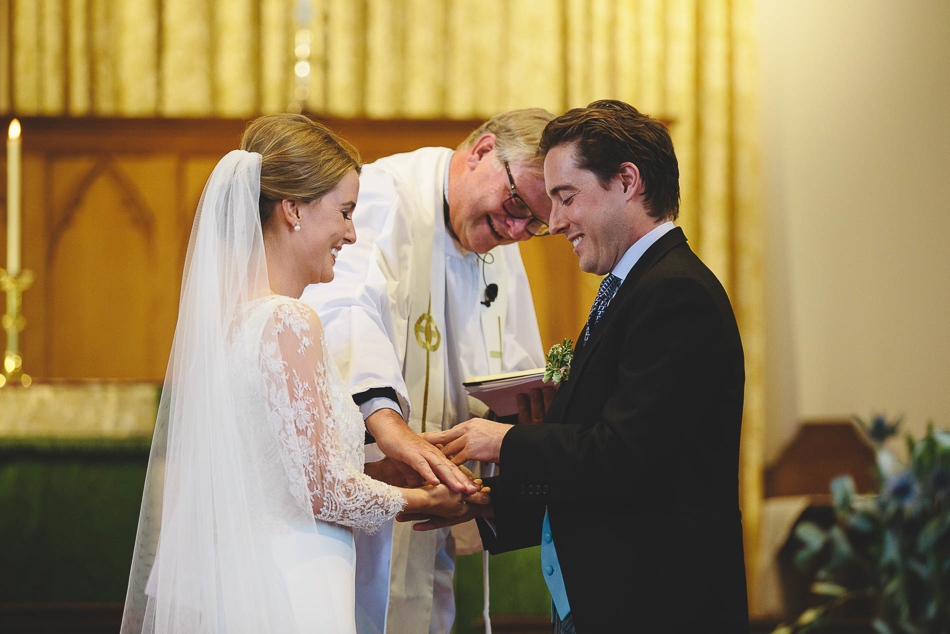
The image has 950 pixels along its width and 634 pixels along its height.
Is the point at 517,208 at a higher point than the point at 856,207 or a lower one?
lower

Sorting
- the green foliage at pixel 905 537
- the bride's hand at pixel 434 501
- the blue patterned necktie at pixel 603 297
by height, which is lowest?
the bride's hand at pixel 434 501

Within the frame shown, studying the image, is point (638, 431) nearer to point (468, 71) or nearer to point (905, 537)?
point (905, 537)

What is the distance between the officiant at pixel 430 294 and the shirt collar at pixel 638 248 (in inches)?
30.6

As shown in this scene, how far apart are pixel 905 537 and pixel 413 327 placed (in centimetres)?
217

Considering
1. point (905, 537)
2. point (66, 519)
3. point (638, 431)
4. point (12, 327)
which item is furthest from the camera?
point (66, 519)

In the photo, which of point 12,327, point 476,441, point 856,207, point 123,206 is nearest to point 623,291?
point 476,441

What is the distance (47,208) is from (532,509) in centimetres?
454

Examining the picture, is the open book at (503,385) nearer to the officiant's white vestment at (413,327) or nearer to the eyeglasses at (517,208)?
the officiant's white vestment at (413,327)

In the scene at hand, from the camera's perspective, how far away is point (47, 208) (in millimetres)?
5816

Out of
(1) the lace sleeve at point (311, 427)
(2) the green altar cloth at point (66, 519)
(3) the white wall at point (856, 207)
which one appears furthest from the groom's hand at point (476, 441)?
(3) the white wall at point (856, 207)

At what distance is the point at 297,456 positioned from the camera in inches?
81.7

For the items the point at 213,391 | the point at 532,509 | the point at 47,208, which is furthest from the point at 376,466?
the point at 47,208

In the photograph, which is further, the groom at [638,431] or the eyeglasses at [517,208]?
the eyeglasses at [517,208]

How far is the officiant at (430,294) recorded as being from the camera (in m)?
2.79
